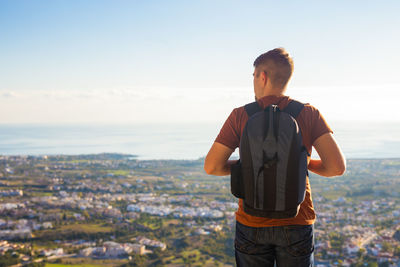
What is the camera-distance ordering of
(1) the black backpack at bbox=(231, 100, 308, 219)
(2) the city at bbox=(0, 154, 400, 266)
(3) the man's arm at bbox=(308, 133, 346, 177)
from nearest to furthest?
(1) the black backpack at bbox=(231, 100, 308, 219) → (3) the man's arm at bbox=(308, 133, 346, 177) → (2) the city at bbox=(0, 154, 400, 266)

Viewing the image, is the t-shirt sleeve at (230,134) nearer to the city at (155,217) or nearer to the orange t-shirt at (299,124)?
the orange t-shirt at (299,124)

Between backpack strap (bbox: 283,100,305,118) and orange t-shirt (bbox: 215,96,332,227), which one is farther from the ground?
backpack strap (bbox: 283,100,305,118)

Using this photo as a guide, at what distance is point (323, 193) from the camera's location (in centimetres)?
2809

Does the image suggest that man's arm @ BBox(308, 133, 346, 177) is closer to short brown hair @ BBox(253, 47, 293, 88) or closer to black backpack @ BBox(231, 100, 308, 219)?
black backpack @ BBox(231, 100, 308, 219)

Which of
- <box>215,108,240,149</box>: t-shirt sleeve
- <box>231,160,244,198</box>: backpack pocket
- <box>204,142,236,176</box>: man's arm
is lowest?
<box>231,160,244,198</box>: backpack pocket

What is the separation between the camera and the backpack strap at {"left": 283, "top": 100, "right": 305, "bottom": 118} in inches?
43.2

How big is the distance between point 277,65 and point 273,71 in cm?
2

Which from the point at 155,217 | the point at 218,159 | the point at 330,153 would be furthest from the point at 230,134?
the point at 155,217

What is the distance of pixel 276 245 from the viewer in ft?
3.67

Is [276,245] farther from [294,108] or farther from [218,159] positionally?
[294,108]

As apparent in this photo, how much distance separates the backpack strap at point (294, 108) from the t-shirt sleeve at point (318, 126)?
5 centimetres

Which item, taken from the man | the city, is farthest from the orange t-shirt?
the city

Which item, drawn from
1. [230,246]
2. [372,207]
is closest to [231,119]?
[230,246]

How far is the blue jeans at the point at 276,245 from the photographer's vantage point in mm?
1083
